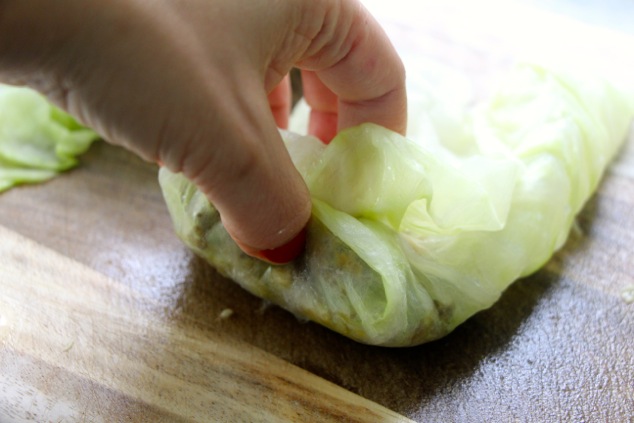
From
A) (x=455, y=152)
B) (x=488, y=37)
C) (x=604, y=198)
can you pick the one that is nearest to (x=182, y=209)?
(x=455, y=152)

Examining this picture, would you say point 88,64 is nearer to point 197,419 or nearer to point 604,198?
point 197,419

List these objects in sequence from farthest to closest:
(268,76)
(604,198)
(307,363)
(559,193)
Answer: (604,198) → (559,193) → (307,363) → (268,76)

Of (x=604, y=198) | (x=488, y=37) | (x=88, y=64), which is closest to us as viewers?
(x=88, y=64)

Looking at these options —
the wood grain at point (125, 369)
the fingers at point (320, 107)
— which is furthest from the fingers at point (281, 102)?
the wood grain at point (125, 369)

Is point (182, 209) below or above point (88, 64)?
below

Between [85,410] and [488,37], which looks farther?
[488,37]

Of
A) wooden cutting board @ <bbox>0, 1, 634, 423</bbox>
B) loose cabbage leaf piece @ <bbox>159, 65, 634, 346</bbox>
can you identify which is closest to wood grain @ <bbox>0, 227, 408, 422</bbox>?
wooden cutting board @ <bbox>0, 1, 634, 423</bbox>

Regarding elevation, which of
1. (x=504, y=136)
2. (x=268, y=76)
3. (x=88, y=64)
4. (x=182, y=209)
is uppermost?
(x=88, y=64)
